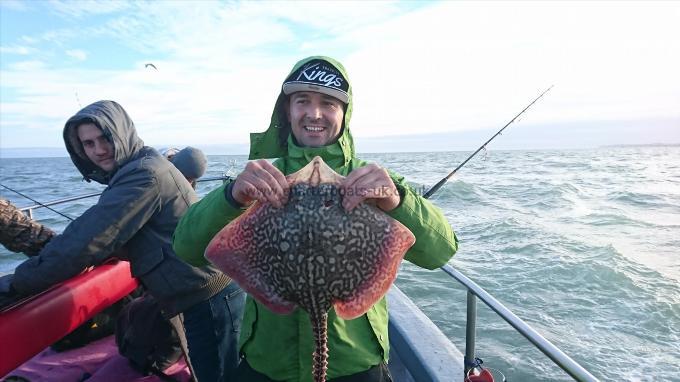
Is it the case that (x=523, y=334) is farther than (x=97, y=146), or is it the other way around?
(x=97, y=146)

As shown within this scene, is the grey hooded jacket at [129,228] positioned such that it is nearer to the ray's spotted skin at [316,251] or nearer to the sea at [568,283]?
the sea at [568,283]

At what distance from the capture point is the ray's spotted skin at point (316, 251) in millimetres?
1860

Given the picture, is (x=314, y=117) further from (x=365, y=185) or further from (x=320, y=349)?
(x=320, y=349)

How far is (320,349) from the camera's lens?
74.2 inches

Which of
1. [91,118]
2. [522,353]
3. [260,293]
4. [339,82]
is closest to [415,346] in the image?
[260,293]

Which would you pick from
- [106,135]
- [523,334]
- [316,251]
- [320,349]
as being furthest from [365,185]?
[106,135]

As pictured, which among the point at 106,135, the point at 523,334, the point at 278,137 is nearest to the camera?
the point at 523,334

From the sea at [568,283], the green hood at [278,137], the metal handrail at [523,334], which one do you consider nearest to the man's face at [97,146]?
the sea at [568,283]

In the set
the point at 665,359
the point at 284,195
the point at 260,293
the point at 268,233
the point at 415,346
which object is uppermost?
the point at 284,195

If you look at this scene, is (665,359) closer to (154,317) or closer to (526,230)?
(526,230)

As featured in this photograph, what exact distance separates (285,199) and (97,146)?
250 cm

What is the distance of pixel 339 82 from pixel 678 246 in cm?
1524

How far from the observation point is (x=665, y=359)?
7.55 meters

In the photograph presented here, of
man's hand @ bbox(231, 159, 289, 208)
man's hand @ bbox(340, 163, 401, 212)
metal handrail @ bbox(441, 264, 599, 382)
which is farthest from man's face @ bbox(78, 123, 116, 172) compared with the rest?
metal handrail @ bbox(441, 264, 599, 382)
